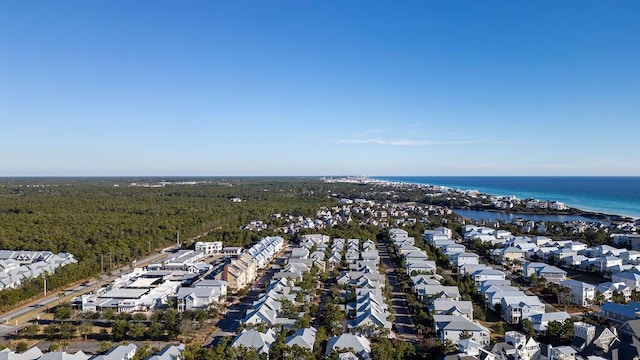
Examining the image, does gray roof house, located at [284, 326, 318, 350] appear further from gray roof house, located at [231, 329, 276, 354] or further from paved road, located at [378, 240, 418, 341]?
paved road, located at [378, 240, 418, 341]

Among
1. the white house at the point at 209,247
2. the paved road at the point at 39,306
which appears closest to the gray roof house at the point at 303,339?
the paved road at the point at 39,306

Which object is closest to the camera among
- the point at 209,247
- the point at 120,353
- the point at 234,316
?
the point at 120,353

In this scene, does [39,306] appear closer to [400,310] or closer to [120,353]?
[120,353]

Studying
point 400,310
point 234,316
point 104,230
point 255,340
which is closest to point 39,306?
point 234,316

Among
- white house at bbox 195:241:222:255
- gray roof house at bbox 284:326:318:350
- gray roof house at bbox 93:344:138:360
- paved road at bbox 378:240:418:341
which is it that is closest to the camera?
Result: gray roof house at bbox 93:344:138:360

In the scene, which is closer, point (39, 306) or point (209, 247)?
point (39, 306)

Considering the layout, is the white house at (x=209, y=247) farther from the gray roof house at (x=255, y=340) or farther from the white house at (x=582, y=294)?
the white house at (x=582, y=294)

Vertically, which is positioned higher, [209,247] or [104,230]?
[104,230]

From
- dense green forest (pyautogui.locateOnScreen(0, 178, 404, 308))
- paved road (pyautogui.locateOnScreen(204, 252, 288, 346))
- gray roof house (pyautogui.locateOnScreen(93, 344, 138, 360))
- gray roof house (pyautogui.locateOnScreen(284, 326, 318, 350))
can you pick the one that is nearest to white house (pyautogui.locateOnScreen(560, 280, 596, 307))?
gray roof house (pyautogui.locateOnScreen(284, 326, 318, 350))
